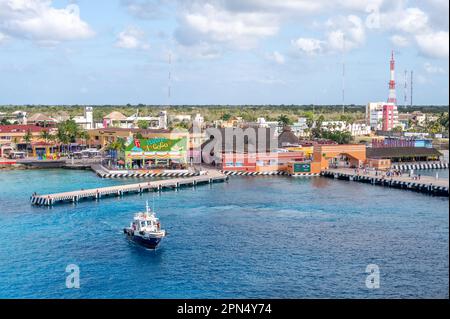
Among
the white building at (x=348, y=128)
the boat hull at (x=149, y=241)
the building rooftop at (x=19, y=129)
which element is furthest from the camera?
the white building at (x=348, y=128)

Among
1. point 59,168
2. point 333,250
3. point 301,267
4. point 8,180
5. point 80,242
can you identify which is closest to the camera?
point 301,267

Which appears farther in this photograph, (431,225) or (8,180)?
(8,180)

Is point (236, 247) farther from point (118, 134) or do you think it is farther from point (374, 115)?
point (374, 115)


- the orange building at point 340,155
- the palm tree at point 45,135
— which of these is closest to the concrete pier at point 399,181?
the orange building at point 340,155

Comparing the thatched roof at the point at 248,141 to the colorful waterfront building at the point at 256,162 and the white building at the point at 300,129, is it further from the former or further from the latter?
the white building at the point at 300,129

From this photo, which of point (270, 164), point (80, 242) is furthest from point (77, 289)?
point (270, 164)

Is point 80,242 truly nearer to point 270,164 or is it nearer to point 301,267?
point 301,267

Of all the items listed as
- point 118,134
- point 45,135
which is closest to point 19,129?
point 45,135
